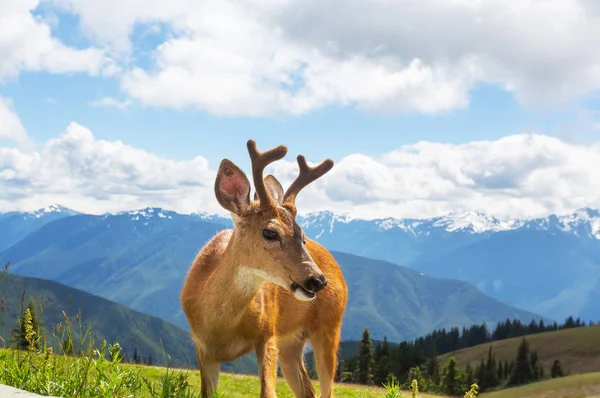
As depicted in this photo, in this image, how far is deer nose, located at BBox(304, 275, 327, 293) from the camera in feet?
25.6

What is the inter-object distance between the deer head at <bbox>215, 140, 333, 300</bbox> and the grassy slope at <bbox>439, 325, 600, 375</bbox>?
5988 inches

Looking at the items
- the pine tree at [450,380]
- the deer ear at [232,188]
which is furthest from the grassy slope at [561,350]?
the deer ear at [232,188]

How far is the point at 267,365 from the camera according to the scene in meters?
8.53

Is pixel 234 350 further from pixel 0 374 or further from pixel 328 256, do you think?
pixel 328 256

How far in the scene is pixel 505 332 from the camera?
198625 mm

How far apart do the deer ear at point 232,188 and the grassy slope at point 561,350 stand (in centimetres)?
15239

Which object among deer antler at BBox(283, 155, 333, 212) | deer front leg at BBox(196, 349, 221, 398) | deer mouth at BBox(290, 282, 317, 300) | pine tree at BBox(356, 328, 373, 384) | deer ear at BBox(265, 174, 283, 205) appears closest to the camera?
deer mouth at BBox(290, 282, 317, 300)

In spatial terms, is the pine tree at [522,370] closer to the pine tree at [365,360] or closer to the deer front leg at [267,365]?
the pine tree at [365,360]

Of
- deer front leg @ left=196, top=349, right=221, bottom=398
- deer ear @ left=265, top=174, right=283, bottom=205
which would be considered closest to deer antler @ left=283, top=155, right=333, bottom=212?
deer ear @ left=265, top=174, right=283, bottom=205

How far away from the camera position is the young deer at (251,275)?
27.0 ft

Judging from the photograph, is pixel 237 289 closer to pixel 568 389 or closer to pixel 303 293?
pixel 303 293

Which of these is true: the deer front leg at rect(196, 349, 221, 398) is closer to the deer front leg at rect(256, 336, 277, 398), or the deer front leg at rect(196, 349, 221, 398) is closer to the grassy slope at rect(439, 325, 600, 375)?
the deer front leg at rect(256, 336, 277, 398)

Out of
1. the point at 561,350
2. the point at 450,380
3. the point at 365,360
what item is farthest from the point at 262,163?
the point at 561,350

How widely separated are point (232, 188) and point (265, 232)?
84 centimetres
